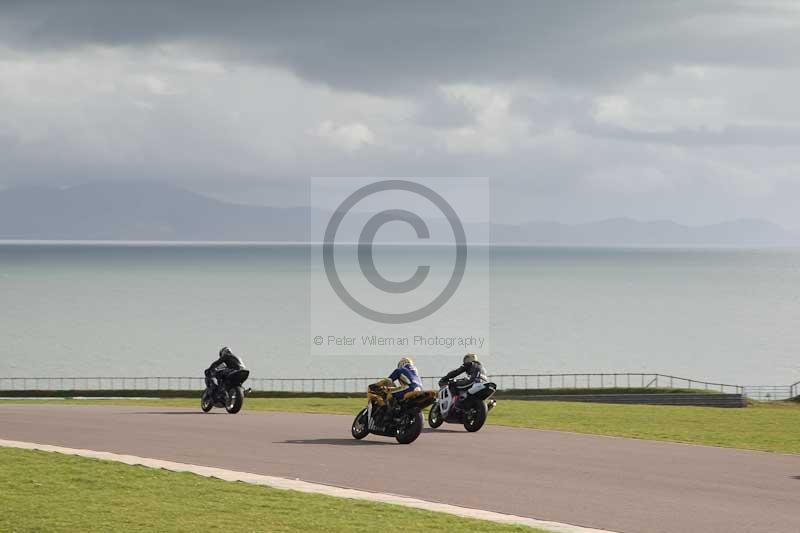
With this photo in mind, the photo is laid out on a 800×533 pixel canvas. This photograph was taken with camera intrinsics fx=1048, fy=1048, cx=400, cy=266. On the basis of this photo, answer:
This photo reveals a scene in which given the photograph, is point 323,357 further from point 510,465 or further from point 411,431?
point 510,465

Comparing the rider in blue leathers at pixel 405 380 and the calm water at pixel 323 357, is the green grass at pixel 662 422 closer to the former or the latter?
the rider in blue leathers at pixel 405 380

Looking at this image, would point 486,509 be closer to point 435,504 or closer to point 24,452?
point 435,504

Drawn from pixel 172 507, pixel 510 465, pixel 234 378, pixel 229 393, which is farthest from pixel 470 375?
pixel 172 507

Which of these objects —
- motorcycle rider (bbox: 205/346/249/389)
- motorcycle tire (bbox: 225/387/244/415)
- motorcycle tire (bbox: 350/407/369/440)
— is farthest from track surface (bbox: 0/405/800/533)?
motorcycle rider (bbox: 205/346/249/389)

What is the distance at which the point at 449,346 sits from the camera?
139875 mm

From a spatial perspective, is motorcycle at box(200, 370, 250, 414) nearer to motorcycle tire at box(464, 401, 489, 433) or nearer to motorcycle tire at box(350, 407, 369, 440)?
motorcycle tire at box(350, 407, 369, 440)

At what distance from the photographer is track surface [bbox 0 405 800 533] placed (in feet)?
53.1

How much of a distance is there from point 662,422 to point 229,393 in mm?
13909

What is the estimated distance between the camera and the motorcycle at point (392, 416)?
24828 mm

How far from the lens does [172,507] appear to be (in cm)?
1541

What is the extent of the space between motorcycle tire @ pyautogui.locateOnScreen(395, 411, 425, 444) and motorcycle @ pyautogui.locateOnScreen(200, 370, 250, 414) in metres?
10.7

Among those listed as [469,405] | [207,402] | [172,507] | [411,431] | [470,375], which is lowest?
[172,507]

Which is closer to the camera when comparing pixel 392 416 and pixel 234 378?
pixel 392 416

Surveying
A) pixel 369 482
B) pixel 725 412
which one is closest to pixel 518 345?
pixel 725 412
